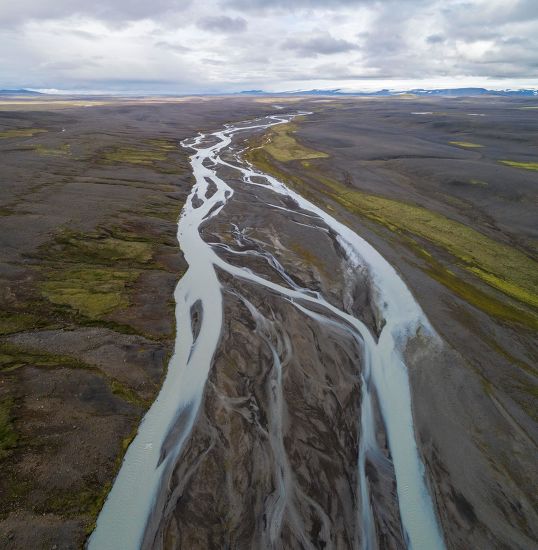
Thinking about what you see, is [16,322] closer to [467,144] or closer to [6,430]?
[6,430]

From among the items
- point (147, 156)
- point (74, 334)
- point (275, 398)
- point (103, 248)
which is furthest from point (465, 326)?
point (147, 156)

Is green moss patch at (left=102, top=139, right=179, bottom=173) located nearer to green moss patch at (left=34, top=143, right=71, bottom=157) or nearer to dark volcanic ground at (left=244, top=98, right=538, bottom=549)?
green moss patch at (left=34, top=143, right=71, bottom=157)

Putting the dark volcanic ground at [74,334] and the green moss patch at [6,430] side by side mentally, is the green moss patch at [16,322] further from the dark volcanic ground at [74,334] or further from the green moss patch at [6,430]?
the green moss patch at [6,430]

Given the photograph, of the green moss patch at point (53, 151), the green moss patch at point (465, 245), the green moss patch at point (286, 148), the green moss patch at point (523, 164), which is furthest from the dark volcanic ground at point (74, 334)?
the green moss patch at point (523, 164)

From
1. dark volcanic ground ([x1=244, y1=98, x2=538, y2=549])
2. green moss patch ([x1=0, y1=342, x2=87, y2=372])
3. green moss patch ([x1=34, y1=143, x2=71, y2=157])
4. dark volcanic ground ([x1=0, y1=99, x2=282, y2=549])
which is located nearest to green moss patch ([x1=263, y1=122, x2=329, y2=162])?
dark volcanic ground ([x1=244, y1=98, x2=538, y2=549])

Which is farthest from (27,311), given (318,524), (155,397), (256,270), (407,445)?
(407,445)

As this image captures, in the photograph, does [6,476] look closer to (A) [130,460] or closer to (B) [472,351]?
(A) [130,460]
